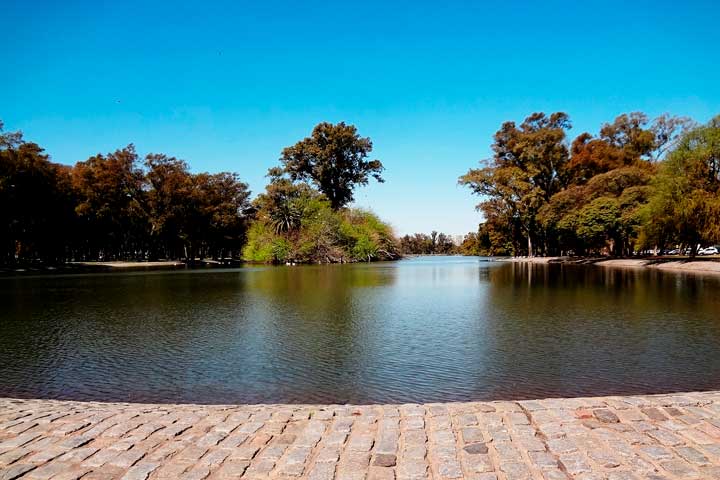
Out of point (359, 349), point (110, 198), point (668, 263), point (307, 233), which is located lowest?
point (359, 349)

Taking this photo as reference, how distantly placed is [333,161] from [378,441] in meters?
64.8

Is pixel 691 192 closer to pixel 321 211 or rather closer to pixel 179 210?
pixel 321 211

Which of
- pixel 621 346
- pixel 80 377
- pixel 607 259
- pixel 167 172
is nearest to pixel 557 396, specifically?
pixel 621 346

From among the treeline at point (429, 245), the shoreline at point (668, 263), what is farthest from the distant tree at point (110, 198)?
the treeline at point (429, 245)

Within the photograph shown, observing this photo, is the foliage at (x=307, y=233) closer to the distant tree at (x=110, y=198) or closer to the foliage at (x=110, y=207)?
the foliage at (x=110, y=207)

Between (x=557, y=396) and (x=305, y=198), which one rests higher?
(x=305, y=198)

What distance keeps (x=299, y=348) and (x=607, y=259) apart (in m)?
49.5

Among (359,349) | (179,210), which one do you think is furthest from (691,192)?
(179,210)

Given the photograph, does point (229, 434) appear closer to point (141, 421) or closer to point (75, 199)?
point (141, 421)

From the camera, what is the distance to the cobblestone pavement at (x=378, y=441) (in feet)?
12.7

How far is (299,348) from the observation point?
32.1 feet

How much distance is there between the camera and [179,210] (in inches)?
2486

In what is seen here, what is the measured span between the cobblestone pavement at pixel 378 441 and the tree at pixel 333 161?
62.6 metres

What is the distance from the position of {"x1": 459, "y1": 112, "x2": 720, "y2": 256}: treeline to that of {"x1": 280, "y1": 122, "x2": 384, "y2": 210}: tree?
54.0 ft
